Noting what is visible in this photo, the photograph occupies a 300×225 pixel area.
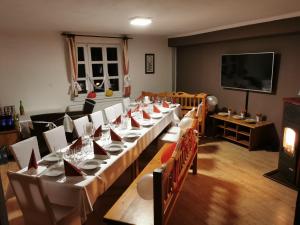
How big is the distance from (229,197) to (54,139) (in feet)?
7.81

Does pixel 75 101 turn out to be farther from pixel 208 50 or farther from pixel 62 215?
pixel 62 215

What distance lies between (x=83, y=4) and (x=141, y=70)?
3.69m

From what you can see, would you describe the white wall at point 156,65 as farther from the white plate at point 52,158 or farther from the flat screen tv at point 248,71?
the white plate at point 52,158

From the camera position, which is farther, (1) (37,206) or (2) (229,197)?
(2) (229,197)

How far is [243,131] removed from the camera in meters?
4.70

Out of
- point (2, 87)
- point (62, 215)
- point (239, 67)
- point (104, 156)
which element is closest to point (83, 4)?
point (104, 156)

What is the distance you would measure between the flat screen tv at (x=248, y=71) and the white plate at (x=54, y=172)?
398 cm

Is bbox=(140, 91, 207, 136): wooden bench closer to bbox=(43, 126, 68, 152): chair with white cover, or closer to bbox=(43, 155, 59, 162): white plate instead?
bbox=(43, 126, 68, 152): chair with white cover

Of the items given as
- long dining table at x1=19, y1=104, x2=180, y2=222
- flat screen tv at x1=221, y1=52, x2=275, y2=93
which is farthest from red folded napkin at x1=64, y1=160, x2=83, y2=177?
flat screen tv at x1=221, y1=52, x2=275, y2=93

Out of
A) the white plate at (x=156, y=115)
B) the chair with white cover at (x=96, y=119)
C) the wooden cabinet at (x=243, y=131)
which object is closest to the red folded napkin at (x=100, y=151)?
the chair with white cover at (x=96, y=119)

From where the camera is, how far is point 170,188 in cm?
218

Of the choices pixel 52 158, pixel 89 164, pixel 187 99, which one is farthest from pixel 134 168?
pixel 187 99

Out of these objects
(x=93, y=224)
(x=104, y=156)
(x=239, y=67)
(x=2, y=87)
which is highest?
(x=239, y=67)

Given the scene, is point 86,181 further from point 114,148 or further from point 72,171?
point 114,148
